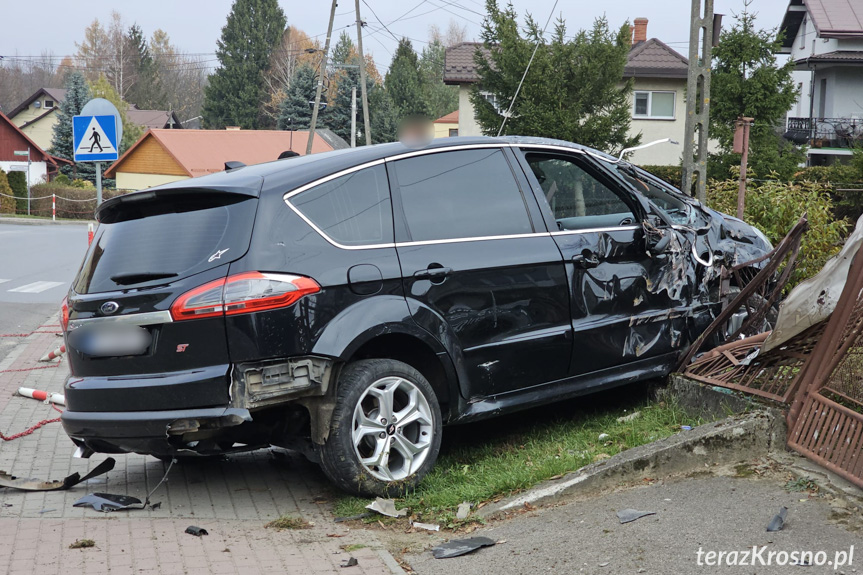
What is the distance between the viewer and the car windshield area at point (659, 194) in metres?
6.23

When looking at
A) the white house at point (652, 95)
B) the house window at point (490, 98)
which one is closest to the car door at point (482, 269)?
the house window at point (490, 98)

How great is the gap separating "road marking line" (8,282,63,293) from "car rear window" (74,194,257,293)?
40.6 ft

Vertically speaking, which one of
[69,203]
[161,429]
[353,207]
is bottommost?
[161,429]

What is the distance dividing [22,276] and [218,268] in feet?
51.8

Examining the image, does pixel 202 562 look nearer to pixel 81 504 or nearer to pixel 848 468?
pixel 81 504

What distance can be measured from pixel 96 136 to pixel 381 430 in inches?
349

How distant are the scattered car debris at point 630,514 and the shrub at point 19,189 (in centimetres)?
4761

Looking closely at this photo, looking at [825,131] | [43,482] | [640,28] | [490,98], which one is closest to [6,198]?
[490,98]

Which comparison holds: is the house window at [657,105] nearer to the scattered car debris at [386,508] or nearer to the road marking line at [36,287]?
the road marking line at [36,287]

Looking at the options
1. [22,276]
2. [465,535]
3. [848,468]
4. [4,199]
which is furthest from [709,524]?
[4,199]

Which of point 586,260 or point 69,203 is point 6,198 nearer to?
point 69,203

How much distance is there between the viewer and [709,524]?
4.05m

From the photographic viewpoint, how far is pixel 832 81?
1633 inches

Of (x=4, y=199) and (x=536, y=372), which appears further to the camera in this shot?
(x=4, y=199)
